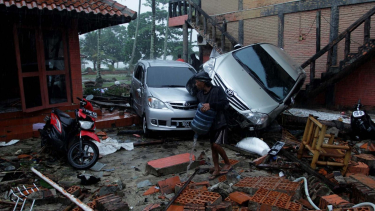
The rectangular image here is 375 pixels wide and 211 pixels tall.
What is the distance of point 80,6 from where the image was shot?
777cm

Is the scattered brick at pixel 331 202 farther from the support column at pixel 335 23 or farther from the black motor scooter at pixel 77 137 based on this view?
the support column at pixel 335 23

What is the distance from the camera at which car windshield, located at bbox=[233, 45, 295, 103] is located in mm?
7609

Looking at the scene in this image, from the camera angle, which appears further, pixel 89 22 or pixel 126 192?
pixel 89 22

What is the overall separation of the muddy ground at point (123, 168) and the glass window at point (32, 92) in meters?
1.27

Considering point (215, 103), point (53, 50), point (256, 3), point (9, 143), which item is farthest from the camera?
point (256, 3)

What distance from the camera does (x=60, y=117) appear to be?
225 inches

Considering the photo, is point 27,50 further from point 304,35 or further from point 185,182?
point 304,35

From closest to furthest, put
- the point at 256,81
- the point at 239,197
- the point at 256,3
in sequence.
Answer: the point at 239,197
the point at 256,81
the point at 256,3

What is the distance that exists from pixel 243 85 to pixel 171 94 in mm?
1863

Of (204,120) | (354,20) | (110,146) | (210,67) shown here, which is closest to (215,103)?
(204,120)

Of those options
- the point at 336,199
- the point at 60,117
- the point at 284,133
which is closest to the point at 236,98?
the point at 284,133

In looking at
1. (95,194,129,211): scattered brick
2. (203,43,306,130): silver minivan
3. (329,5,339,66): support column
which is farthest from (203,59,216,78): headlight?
(329,5,339,66): support column

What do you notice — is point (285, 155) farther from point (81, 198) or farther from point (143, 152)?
point (81, 198)

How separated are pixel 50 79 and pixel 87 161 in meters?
3.89
